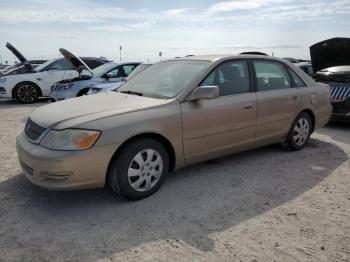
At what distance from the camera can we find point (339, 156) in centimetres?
547

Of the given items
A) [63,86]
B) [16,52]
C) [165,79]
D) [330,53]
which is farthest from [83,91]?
[330,53]

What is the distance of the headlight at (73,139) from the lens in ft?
11.1

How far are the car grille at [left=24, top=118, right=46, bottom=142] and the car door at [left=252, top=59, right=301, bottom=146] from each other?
2821 millimetres

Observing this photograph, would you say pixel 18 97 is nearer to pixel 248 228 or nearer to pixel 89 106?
pixel 89 106

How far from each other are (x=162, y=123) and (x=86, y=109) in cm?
84

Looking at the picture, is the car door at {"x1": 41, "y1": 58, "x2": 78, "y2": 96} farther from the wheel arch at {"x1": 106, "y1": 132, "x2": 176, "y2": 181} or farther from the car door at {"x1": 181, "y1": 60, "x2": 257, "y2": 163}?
the wheel arch at {"x1": 106, "y1": 132, "x2": 176, "y2": 181}

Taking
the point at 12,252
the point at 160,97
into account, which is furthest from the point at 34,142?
the point at 160,97

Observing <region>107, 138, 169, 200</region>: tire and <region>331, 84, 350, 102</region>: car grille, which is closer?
<region>107, 138, 169, 200</region>: tire

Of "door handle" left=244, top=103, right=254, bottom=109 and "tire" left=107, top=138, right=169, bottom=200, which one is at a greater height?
"door handle" left=244, top=103, right=254, bottom=109

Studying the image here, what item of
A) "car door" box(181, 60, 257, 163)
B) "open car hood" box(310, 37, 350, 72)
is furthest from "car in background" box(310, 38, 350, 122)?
"car door" box(181, 60, 257, 163)

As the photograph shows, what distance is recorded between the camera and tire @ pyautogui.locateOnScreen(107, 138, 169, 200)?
11.8 feet

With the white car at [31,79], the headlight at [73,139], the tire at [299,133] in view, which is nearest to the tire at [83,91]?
the white car at [31,79]

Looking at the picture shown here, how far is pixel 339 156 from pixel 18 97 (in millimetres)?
9831

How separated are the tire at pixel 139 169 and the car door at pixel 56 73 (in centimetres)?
852
